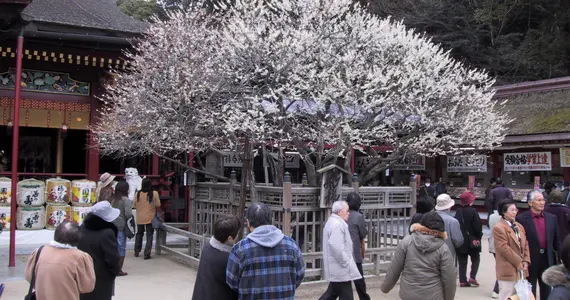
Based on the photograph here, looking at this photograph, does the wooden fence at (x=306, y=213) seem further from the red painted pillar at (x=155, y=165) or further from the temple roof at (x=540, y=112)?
the temple roof at (x=540, y=112)

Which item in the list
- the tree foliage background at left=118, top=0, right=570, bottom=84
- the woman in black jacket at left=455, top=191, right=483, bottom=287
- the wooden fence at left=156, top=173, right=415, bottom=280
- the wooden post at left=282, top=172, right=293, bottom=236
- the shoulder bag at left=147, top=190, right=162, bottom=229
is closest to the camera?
the wooden post at left=282, top=172, right=293, bottom=236

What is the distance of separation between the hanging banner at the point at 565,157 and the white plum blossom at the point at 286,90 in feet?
6.34

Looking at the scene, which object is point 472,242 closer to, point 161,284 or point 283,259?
point 161,284

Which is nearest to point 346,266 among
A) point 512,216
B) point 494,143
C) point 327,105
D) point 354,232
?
point 354,232

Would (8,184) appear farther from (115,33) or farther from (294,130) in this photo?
(294,130)

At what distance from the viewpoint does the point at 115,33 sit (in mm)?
12555

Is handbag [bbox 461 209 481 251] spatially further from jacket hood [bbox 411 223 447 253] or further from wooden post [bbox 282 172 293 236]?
jacket hood [bbox 411 223 447 253]

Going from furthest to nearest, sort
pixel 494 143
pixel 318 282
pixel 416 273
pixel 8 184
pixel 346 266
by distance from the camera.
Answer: pixel 494 143, pixel 8 184, pixel 318 282, pixel 346 266, pixel 416 273

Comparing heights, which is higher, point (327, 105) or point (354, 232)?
point (327, 105)

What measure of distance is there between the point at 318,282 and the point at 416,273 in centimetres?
344

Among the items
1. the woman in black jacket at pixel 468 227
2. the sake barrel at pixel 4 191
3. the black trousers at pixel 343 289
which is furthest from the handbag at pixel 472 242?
the sake barrel at pixel 4 191

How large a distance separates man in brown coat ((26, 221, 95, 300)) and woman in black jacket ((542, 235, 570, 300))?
3.23m

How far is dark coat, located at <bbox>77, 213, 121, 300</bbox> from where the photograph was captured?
457 centimetres

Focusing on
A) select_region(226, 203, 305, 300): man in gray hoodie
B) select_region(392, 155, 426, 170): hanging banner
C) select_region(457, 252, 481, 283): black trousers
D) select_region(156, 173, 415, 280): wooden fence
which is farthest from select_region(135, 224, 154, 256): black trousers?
select_region(392, 155, 426, 170): hanging banner
